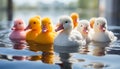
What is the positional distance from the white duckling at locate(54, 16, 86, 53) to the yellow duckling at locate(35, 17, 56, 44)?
9 cm

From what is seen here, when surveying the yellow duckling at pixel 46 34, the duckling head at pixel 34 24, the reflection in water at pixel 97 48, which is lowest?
the reflection in water at pixel 97 48

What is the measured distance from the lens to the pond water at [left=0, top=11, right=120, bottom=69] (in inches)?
51.0

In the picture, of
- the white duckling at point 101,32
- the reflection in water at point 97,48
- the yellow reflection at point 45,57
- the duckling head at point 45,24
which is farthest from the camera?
the white duckling at point 101,32

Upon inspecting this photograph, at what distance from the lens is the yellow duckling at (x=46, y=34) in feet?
5.64

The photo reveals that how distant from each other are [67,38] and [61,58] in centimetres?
23

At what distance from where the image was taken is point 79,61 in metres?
1.39

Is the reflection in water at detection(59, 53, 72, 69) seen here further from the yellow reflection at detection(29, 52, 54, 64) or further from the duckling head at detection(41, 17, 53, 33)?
the duckling head at detection(41, 17, 53, 33)

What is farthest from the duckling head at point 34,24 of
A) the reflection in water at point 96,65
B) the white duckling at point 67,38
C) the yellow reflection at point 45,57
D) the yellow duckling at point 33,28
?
the reflection in water at point 96,65

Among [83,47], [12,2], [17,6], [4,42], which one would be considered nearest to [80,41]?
[83,47]

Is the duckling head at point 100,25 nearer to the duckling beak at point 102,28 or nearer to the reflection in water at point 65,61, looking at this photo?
the duckling beak at point 102,28

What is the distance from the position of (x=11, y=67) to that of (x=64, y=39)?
1.54 feet

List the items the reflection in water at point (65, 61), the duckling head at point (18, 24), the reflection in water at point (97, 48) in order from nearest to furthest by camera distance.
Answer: the reflection in water at point (65, 61) < the reflection in water at point (97, 48) < the duckling head at point (18, 24)

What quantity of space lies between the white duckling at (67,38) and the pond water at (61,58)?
0.20 feet

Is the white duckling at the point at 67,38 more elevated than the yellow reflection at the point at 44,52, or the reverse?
the white duckling at the point at 67,38
